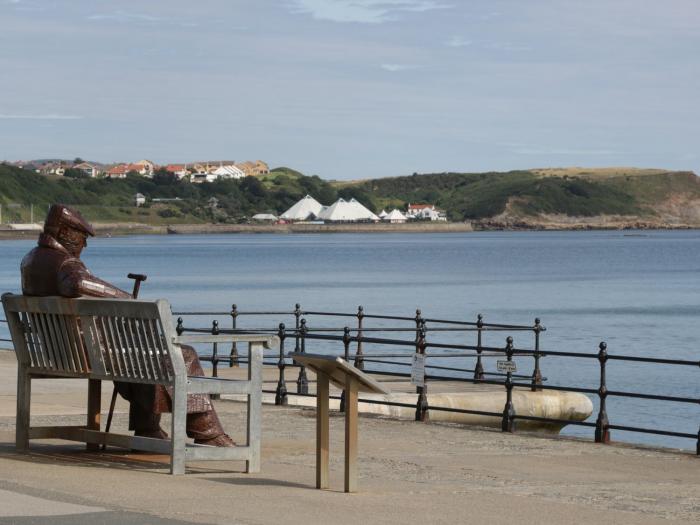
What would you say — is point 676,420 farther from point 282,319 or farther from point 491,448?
point 282,319

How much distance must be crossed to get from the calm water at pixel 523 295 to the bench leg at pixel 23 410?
16.0 metres

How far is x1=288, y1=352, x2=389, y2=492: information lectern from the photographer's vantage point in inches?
397

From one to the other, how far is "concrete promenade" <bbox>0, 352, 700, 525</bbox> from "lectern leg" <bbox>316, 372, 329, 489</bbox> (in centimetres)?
16

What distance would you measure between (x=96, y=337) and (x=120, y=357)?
266 mm

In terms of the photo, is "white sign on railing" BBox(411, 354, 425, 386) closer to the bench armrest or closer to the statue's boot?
the statue's boot

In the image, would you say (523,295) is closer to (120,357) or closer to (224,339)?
(120,357)

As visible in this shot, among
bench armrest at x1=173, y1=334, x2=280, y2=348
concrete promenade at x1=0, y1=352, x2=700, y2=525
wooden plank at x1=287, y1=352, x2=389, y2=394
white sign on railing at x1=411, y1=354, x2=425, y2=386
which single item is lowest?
concrete promenade at x1=0, y1=352, x2=700, y2=525

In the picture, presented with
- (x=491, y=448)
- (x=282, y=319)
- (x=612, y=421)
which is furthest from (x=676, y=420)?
(x=282, y=319)

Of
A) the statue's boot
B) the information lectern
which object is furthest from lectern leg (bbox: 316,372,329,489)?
the statue's boot

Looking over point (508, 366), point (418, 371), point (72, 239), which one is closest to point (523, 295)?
point (418, 371)

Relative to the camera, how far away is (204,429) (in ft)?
37.9

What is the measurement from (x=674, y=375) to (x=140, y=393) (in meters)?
30.4

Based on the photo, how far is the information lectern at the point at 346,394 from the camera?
1008cm

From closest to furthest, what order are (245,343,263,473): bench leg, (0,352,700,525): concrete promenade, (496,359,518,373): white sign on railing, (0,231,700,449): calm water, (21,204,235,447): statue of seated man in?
1. (0,352,700,525): concrete promenade
2. (245,343,263,473): bench leg
3. (21,204,235,447): statue of seated man
4. (496,359,518,373): white sign on railing
5. (0,231,700,449): calm water
